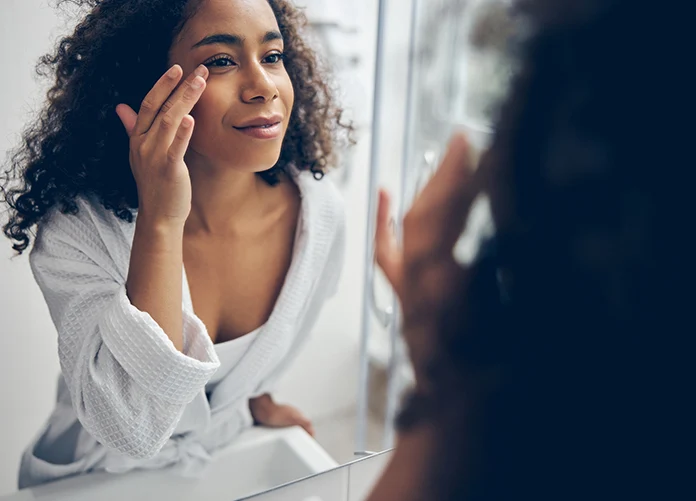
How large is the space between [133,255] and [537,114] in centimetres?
39

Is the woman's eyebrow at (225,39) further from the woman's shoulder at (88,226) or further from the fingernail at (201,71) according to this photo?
the woman's shoulder at (88,226)

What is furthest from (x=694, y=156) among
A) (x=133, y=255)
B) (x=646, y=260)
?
(x=133, y=255)

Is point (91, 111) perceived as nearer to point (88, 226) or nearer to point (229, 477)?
point (88, 226)

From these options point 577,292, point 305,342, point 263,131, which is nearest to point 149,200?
point 263,131

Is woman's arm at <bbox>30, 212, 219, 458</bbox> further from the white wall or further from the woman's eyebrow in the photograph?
the woman's eyebrow

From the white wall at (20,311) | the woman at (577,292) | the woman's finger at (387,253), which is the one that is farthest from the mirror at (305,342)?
the woman at (577,292)

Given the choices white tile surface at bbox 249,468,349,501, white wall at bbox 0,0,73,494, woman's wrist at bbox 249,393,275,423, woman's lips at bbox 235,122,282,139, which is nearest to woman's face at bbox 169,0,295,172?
woman's lips at bbox 235,122,282,139

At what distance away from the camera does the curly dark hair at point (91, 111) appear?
53 centimetres

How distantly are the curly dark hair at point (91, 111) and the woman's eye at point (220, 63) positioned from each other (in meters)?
0.04

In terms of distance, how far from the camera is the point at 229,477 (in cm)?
68

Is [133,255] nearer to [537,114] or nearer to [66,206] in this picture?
[66,206]

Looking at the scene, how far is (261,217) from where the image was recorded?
657 millimetres

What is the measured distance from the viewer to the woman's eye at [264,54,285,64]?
1.95 feet

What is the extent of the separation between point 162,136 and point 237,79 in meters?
0.09
